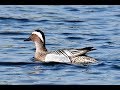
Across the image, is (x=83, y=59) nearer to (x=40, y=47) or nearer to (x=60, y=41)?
(x=40, y=47)

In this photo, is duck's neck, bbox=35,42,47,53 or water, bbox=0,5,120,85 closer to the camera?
water, bbox=0,5,120,85

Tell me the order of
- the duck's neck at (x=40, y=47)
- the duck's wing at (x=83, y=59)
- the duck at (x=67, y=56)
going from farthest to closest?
1. the duck's neck at (x=40, y=47)
2. the duck at (x=67, y=56)
3. the duck's wing at (x=83, y=59)

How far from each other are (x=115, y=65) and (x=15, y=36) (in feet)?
17.9

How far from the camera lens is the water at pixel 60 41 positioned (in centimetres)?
845

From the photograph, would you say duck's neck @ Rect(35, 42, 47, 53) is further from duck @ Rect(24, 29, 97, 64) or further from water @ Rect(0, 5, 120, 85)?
water @ Rect(0, 5, 120, 85)

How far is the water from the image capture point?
8.45m

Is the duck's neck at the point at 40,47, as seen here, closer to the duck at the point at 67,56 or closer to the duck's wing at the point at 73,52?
the duck at the point at 67,56

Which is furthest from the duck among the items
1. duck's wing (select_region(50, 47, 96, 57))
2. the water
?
the water

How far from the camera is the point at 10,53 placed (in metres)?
11.7

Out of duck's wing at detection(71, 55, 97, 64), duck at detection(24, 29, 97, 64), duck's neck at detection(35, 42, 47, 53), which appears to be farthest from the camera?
duck's neck at detection(35, 42, 47, 53)

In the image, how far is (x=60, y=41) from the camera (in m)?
13.7

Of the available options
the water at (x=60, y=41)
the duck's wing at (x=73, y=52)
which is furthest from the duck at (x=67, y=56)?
the water at (x=60, y=41)
